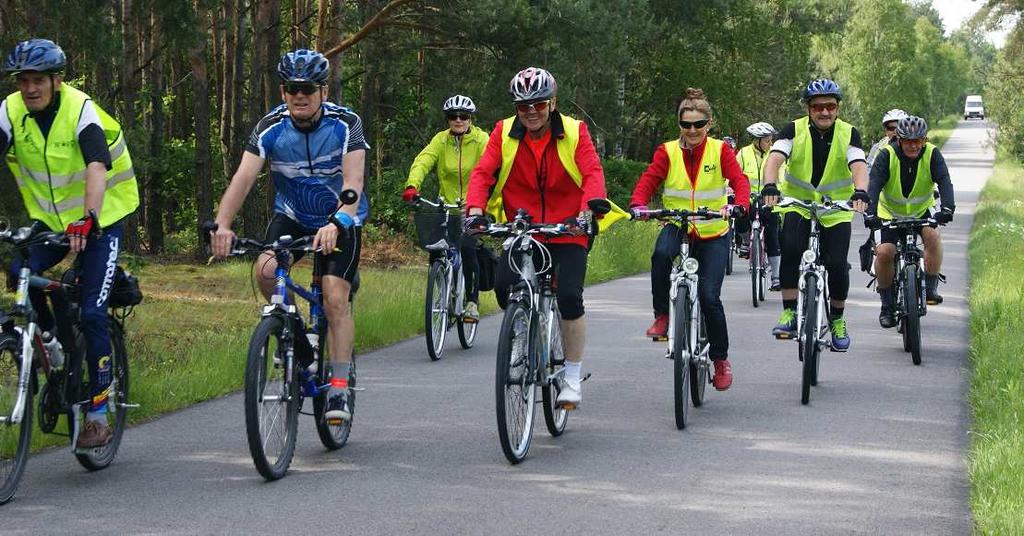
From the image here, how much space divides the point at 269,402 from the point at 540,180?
2074 millimetres

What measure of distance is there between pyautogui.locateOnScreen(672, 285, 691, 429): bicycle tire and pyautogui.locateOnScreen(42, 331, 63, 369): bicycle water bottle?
330 centimetres

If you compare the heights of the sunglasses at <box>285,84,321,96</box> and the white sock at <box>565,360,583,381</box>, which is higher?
the sunglasses at <box>285,84,321,96</box>

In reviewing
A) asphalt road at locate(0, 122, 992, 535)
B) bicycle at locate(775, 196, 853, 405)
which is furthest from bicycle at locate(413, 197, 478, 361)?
bicycle at locate(775, 196, 853, 405)

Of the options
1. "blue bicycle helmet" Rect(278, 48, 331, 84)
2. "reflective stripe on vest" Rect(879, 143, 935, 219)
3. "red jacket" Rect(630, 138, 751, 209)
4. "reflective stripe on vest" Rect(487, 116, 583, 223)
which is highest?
"blue bicycle helmet" Rect(278, 48, 331, 84)

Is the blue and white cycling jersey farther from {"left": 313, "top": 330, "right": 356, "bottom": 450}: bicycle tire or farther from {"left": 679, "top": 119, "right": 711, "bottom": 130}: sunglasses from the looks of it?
{"left": 679, "top": 119, "right": 711, "bottom": 130}: sunglasses

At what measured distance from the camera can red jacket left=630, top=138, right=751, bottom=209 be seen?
9.40m

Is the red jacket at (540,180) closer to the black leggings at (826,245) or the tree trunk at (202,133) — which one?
the black leggings at (826,245)

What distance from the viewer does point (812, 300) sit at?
963 centimetres

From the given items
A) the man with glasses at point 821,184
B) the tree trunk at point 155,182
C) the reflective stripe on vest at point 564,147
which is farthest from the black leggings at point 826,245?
the tree trunk at point 155,182

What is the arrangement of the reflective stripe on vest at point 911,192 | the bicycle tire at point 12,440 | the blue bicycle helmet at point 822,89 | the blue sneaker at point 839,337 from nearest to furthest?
1. the bicycle tire at point 12,440
2. the blue bicycle helmet at point 822,89
3. the blue sneaker at point 839,337
4. the reflective stripe on vest at point 911,192

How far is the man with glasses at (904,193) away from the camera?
38.7ft

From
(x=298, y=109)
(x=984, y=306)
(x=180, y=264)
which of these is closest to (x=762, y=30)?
(x=180, y=264)

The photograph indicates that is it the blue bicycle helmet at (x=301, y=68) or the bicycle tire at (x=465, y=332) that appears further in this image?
the bicycle tire at (x=465, y=332)

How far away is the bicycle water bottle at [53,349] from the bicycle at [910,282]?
22.0ft
